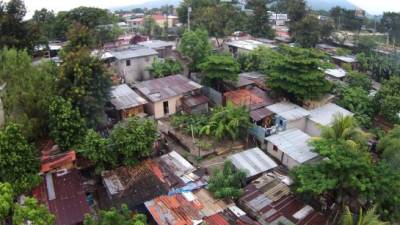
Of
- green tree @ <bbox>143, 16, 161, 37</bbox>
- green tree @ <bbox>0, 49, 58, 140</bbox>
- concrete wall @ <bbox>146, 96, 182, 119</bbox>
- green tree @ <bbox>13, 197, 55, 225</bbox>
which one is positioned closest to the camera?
green tree @ <bbox>13, 197, 55, 225</bbox>

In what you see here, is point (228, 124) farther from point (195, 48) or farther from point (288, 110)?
point (195, 48)

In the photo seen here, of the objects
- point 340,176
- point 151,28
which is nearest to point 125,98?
point 340,176

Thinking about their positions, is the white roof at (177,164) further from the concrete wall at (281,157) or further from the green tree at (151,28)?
the green tree at (151,28)

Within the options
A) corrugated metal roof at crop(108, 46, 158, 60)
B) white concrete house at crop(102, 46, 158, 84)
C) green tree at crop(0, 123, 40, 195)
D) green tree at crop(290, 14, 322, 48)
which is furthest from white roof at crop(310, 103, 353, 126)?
green tree at crop(0, 123, 40, 195)

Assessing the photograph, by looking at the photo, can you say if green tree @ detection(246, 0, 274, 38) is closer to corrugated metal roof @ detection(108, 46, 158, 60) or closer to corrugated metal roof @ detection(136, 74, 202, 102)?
corrugated metal roof @ detection(108, 46, 158, 60)

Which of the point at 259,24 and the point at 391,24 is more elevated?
the point at 259,24

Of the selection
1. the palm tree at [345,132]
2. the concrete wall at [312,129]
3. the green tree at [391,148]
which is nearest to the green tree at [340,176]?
the palm tree at [345,132]

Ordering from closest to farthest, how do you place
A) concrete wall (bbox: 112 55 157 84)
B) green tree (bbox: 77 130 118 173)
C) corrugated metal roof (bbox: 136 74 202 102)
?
green tree (bbox: 77 130 118 173) → corrugated metal roof (bbox: 136 74 202 102) → concrete wall (bbox: 112 55 157 84)

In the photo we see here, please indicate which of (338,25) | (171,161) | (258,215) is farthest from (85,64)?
(338,25)
